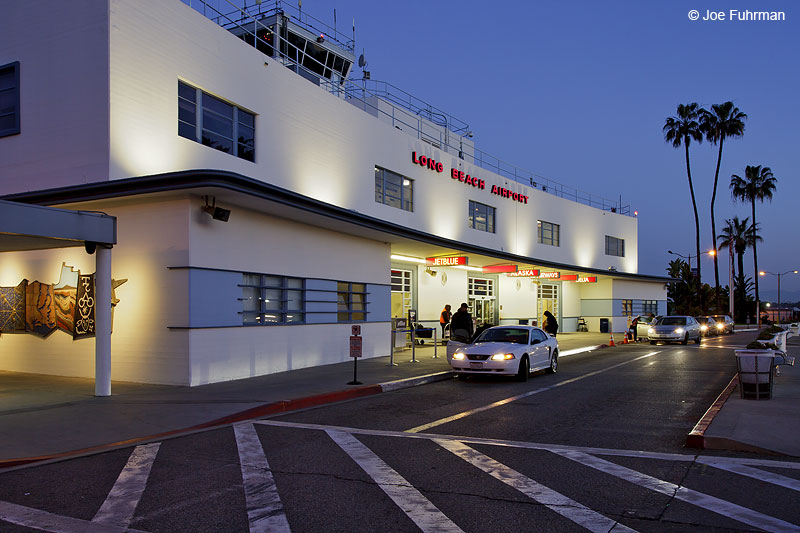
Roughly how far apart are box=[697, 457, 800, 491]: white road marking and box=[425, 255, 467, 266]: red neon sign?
18.0 metres

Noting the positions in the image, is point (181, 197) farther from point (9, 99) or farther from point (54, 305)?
point (9, 99)

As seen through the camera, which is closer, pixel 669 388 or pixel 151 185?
pixel 151 185

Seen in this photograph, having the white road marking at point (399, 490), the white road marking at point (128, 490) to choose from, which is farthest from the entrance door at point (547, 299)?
the white road marking at point (128, 490)

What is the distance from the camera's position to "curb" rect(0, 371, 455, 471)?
8219mm

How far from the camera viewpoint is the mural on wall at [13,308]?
656 inches

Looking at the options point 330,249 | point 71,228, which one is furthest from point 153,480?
point 330,249

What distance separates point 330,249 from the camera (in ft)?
64.1

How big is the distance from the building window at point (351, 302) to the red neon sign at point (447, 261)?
561 cm

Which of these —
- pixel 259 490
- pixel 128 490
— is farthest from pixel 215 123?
pixel 259 490

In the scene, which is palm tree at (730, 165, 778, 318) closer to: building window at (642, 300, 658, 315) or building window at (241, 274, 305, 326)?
building window at (642, 300, 658, 315)

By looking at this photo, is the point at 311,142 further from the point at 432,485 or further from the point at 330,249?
the point at 432,485

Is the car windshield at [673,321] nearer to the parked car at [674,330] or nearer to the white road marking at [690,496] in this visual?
the parked car at [674,330]

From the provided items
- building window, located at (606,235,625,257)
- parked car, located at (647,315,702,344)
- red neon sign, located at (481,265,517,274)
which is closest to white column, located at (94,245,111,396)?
red neon sign, located at (481,265,517,274)

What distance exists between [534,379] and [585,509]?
11.0 meters
